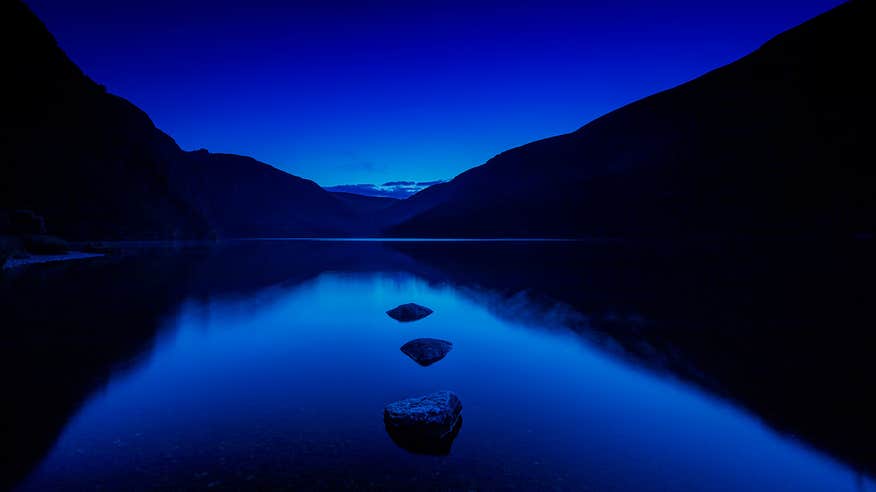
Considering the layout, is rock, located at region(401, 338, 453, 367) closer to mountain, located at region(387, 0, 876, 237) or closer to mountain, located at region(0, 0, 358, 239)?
mountain, located at region(0, 0, 358, 239)

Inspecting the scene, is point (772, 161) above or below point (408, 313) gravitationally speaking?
above

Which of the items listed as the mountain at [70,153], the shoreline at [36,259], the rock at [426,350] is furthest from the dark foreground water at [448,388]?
the mountain at [70,153]

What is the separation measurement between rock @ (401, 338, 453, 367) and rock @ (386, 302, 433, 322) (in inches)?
228

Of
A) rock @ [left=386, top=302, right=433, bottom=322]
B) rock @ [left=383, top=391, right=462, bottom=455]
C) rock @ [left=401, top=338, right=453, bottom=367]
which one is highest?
rock @ [left=383, top=391, right=462, bottom=455]

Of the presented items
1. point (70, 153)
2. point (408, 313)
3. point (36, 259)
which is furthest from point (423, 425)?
point (70, 153)

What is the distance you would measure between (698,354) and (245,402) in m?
14.6

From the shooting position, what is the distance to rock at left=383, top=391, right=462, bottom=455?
293 inches

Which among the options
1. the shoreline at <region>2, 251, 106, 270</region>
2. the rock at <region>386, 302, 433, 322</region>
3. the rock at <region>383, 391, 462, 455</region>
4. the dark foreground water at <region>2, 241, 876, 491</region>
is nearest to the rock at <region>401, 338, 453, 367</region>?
the dark foreground water at <region>2, 241, 876, 491</region>

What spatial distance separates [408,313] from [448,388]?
10.0 m

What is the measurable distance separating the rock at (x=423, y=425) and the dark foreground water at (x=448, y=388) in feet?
1.10

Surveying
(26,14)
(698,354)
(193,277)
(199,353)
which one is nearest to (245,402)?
(199,353)

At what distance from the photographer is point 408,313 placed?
2062cm

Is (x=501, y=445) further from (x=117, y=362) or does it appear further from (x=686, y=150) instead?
(x=686, y=150)

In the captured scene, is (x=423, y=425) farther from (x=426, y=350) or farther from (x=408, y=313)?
(x=408, y=313)
